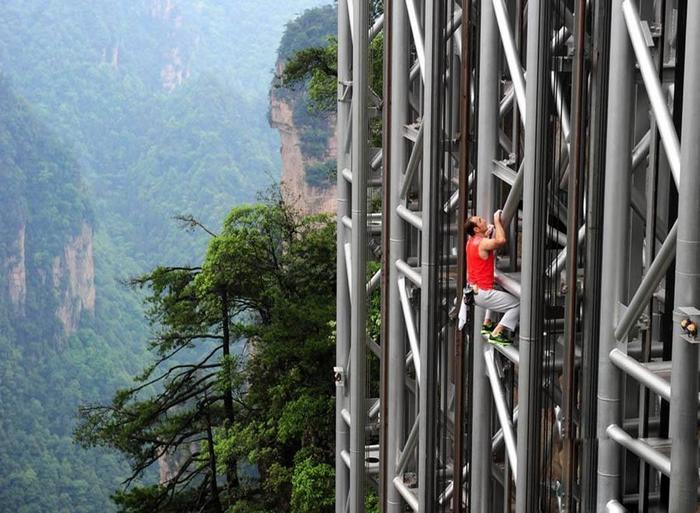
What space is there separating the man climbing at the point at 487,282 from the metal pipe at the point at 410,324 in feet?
6.44

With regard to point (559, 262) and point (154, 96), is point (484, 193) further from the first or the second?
point (154, 96)

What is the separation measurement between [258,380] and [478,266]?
74.2 feet

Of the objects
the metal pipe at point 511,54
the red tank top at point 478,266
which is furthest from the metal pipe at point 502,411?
the metal pipe at point 511,54

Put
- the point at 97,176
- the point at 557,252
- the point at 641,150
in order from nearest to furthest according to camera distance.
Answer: the point at 641,150
the point at 557,252
the point at 97,176

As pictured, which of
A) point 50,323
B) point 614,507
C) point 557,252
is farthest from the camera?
point 50,323

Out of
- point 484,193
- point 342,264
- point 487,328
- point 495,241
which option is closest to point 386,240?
point 342,264

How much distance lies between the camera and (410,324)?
37.5ft

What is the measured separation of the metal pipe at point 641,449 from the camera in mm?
6988

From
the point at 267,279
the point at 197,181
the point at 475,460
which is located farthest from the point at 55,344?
the point at 475,460

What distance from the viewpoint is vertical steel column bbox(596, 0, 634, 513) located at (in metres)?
7.25

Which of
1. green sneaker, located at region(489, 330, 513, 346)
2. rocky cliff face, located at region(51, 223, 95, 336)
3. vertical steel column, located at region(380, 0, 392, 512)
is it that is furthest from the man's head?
rocky cliff face, located at region(51, 223, 95, 336)

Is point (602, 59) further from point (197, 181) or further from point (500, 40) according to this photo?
point (197, 181)

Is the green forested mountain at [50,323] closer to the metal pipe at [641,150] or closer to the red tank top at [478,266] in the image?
the red tank top at [478,266]

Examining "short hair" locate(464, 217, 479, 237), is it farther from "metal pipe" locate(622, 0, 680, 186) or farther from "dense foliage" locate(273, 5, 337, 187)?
"dense foliage" locate(273, 5, 337, 187)
